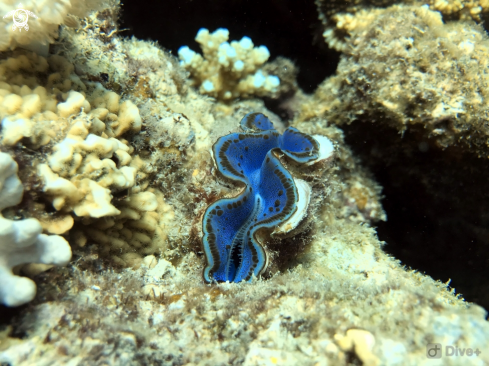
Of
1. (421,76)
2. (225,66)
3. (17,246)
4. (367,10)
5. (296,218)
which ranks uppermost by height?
(367,10)

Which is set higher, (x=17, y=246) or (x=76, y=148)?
(x=76, y=148)

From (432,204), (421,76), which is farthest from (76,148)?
(432,204)

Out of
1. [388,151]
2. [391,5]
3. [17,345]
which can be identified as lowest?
[17,345]

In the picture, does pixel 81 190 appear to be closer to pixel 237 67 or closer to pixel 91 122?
pixel 91 122

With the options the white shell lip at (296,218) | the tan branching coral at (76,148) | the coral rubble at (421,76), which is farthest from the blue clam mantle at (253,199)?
the coral rubble at (421,76)

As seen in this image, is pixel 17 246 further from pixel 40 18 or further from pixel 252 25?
pixel 252 25

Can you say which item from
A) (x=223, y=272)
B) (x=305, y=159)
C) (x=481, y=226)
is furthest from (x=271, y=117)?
(x=481, y=226)
